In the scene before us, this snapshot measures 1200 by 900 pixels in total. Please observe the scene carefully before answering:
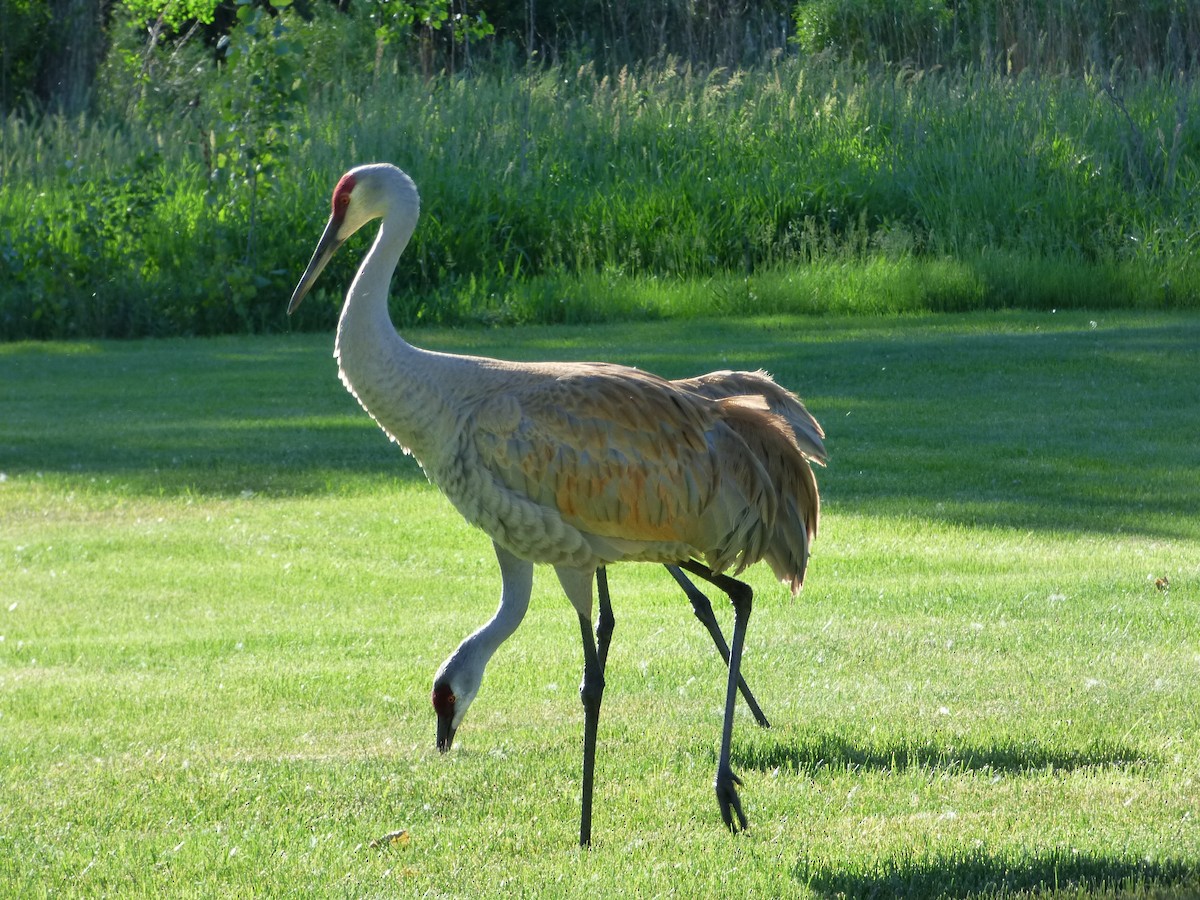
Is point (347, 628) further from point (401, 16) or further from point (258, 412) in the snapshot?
point (401, 16)

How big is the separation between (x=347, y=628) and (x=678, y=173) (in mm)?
11304

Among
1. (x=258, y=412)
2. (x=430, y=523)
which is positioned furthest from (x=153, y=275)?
(x=430, y=523)

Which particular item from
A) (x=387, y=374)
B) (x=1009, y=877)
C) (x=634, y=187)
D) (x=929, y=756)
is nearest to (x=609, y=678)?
(x=929, y=756)

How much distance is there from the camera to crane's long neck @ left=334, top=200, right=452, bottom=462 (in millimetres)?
4891

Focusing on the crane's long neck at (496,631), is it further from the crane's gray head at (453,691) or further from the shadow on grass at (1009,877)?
the shadow on grass at (1009,877)

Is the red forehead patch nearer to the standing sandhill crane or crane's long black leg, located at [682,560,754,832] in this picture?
the standing sandhill crane

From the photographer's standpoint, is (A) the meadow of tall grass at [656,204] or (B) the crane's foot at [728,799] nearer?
(B) the crane's foot at [728,799]

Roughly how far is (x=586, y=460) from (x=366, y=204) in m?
1.17

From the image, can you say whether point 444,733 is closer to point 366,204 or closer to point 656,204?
point 366,204

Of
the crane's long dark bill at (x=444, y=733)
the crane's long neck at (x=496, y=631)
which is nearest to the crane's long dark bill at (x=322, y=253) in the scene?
the crane's long neck at (x=496, y=631)

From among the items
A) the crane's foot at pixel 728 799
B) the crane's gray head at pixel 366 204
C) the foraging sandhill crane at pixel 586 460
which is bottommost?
the crane's foot at pixel 728 799

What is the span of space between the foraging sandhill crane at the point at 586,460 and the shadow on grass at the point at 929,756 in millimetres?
413

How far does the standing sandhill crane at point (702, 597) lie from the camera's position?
523cm

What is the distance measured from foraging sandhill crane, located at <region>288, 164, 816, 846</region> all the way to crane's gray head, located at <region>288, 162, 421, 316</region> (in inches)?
6.2
